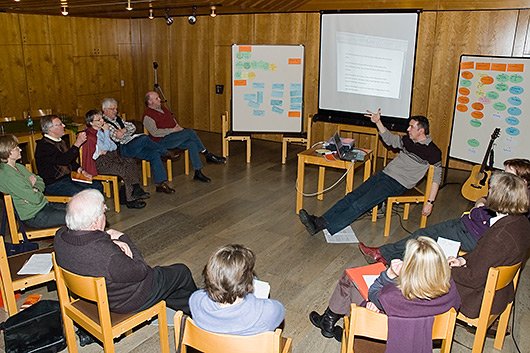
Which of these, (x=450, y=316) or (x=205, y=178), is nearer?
(x=450, y=316)

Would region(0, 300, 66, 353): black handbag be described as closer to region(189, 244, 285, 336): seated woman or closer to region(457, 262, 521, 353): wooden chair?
region(189, 244, 285, 336): seated woman

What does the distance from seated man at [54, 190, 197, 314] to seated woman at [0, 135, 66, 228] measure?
1.33 metres

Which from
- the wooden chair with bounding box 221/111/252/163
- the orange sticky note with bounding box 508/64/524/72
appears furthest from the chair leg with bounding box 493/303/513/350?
the wooden chair with bounding box 221/111/252/163

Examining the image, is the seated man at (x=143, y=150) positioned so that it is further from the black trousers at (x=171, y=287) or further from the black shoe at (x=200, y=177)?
the black trousers at (x=171, y=287)

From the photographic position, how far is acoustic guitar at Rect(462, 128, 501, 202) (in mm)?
5312

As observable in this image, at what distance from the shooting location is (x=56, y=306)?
9.57ft

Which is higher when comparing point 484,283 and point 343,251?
point 484,283

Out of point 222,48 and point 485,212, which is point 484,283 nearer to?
point 485,212

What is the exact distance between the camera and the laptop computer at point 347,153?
15.8ft

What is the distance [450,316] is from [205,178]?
452 cm

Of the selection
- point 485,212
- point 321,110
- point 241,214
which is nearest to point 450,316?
point 485,212

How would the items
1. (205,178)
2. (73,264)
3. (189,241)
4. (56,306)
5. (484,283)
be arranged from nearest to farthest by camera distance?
(73,264), (484,283), (56,306), (189,241), (205,178)

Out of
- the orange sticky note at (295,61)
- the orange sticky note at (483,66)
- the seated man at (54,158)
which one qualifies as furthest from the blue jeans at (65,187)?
the orange sticky note at (483,66)

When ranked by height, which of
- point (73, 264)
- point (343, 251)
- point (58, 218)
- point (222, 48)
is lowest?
point (343, 251)
